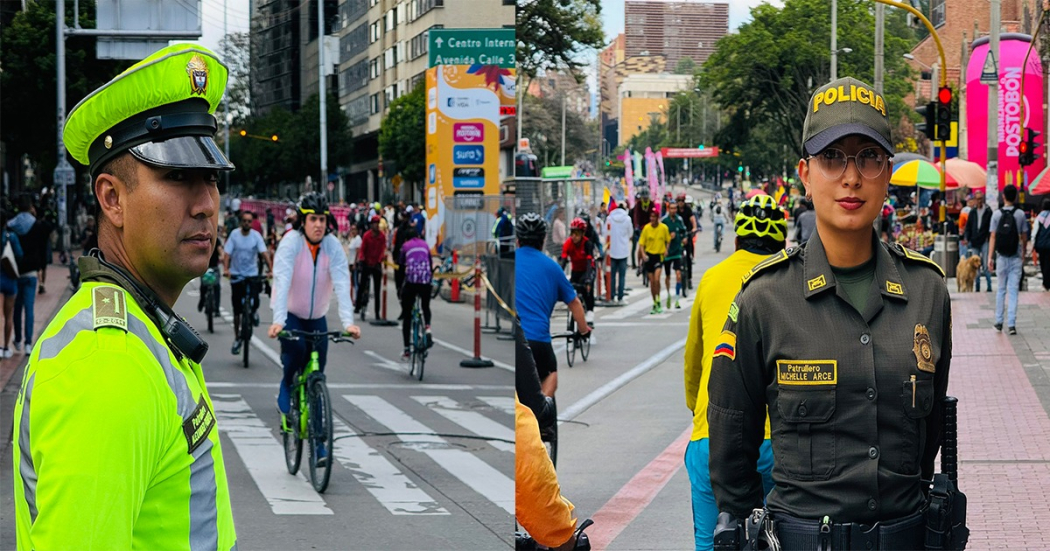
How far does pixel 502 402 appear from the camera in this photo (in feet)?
21.2

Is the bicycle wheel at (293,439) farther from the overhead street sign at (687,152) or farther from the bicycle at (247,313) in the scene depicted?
the bicycle at (247,313)

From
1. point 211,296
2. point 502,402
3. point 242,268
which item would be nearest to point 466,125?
point 502,402

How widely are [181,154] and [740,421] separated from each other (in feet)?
4.95

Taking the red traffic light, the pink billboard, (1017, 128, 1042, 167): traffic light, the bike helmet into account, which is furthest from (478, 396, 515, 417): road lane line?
(1017, 128, 1042, 167): traffic light

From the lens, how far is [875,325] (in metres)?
2.93

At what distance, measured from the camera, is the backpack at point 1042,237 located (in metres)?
20.2

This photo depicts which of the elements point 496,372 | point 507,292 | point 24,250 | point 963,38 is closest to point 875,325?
point 507,292

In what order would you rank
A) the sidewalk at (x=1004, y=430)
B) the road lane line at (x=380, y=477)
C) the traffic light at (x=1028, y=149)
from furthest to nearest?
1. the traffic light at (x=1028, y=149)
2. the road lane line at (x=380, y=477)
3. the sidewalk at (x=1004, y=430)

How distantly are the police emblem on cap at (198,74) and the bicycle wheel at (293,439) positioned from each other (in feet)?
22.5

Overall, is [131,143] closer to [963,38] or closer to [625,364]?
[625,364]

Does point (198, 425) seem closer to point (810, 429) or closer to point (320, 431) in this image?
point (810, 429)

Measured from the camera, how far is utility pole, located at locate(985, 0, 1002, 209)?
80.3ft

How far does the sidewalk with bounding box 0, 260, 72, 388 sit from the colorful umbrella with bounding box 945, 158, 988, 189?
2170cm

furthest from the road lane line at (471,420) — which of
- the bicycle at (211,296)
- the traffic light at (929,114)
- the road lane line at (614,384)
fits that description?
the traffic light at (929,114)
